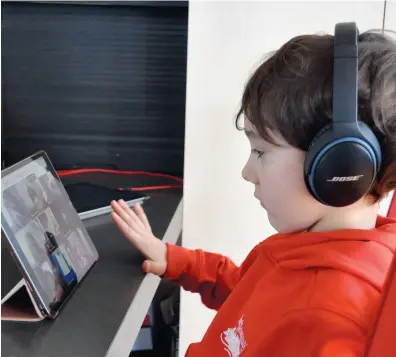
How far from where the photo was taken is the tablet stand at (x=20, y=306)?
693 millimetres

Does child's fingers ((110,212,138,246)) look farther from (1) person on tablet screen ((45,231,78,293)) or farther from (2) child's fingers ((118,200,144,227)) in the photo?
(1) person on tablet screen ((45,231,78,293))

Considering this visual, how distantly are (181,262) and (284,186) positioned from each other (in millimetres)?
333

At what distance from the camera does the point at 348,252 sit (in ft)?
2.12

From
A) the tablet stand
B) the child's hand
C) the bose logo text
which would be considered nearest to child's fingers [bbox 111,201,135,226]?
the child's hand

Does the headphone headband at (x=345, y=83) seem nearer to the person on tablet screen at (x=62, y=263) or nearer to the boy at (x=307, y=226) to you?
the boy at (x=307, y=226)

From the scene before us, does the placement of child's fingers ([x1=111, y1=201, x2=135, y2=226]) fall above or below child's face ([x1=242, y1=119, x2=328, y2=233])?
below

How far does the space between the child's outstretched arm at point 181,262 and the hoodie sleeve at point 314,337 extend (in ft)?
1.04

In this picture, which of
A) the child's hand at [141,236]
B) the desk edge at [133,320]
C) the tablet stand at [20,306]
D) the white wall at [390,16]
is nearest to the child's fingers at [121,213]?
the child's hand at [141,236]

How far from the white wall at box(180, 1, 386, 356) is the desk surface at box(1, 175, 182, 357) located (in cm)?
28

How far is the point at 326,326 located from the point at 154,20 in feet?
3.44

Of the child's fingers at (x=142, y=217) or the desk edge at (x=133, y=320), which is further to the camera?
the child's fingers at (x=142, y=217)

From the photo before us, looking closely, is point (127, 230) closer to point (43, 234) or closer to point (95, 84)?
point (43, 234)

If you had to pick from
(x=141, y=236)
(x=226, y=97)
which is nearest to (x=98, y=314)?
(x=141, y=236)

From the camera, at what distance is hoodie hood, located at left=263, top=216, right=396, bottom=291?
0.62m
